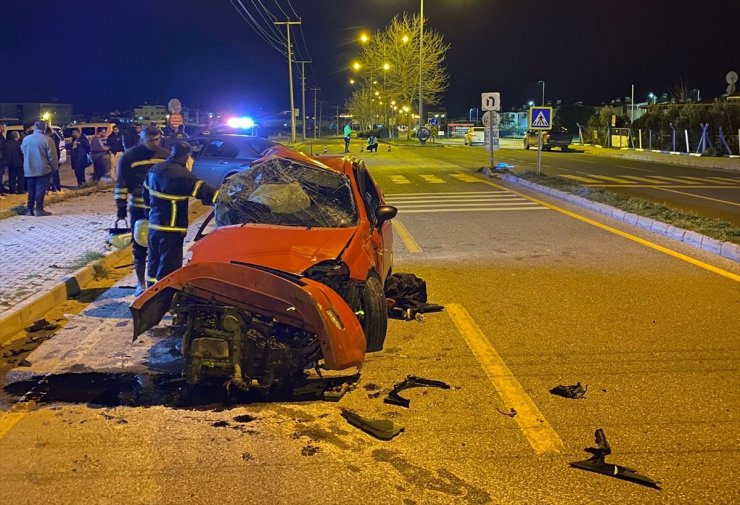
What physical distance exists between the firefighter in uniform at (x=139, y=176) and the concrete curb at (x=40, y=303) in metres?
0.81

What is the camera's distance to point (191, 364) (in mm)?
4852

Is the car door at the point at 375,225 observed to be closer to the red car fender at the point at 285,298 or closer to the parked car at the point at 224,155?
the red car fender at the point at 285,298

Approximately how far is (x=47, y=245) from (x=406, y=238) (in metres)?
5.54

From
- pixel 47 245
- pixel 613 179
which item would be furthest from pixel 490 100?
pixel 47 245

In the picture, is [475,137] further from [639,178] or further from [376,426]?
[376,426]

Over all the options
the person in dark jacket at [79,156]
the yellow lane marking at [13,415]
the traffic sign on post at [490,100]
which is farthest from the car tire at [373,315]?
the traffic sign on post at [490,100]

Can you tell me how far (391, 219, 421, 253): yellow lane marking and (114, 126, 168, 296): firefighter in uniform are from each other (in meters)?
4.09

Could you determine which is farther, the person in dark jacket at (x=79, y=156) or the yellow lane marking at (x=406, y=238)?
the person in dark jacket at (x=79, y=156)

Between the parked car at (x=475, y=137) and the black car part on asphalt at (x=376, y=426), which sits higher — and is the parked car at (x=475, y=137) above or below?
above

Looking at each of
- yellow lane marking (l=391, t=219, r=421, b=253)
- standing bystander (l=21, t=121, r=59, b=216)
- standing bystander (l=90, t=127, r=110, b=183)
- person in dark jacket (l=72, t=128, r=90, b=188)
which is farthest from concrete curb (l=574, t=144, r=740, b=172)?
standing bystander (l=21, t=121, r=59, b=216)

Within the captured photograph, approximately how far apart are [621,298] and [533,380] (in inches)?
109

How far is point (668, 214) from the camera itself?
41.7 ft

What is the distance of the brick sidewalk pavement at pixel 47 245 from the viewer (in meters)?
7.94

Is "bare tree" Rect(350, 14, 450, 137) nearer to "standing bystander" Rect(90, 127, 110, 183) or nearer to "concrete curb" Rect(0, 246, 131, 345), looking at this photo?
"standing bystander" Rect(90, 127, 110, 183)
